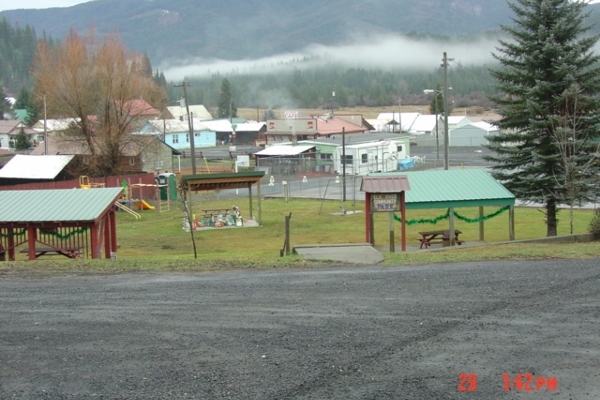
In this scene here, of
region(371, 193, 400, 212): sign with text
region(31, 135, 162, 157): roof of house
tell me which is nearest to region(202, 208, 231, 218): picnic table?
region(371, 193, 400, 212): sign with text

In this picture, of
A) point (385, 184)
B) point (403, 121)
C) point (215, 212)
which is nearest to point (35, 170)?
point (215, 212)

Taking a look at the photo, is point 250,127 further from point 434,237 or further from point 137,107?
point 434,237

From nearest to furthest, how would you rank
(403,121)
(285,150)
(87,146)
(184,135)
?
1. (87,146)
2. (285,150)
3. (184,135)
4. (403,121)

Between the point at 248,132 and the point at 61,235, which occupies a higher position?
the point at 248,132

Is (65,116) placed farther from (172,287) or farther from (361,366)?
(361,366)

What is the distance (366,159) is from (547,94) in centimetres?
3520

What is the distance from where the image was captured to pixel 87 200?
22.4m

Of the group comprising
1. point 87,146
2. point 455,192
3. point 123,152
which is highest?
point 87,146

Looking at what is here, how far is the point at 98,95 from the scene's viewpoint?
5006cm

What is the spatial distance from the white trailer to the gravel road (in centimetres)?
4532

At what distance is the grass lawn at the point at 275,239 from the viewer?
1730 cm

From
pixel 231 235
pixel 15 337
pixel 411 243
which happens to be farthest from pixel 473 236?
pixel 15 337

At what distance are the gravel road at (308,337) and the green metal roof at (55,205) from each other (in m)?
6.97

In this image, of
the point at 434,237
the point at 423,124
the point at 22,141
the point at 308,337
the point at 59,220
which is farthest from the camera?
the point at 423,124
